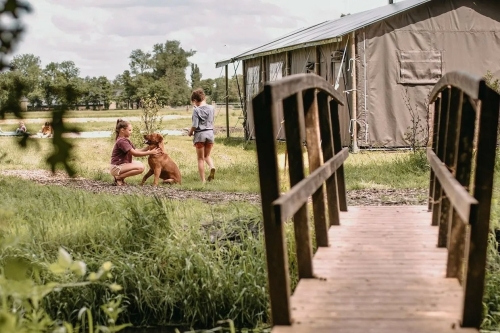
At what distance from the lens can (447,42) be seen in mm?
17062

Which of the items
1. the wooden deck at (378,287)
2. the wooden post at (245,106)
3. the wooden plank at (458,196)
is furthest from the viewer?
the wooden post at (245,106)

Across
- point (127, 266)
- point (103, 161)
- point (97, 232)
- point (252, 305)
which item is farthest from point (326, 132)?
point (103, 161)

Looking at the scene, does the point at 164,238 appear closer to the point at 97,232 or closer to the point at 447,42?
the point at 97,232

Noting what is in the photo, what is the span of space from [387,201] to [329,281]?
4.85 meters

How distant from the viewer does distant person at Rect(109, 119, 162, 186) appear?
37.3 ft

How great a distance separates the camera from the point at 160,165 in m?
11.5

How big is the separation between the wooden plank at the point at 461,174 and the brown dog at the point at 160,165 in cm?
768

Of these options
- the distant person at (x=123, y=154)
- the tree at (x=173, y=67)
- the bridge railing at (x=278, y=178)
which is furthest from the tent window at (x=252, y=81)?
the tree at (x=173, y=67)

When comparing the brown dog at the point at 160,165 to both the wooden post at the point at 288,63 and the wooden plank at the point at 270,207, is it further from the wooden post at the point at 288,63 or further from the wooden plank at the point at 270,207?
the wooden post at the point at 288,63

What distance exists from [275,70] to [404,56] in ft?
15.5

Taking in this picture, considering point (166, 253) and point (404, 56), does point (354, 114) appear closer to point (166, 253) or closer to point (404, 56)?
point (404, 56)

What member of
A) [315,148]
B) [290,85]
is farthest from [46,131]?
[315,148]

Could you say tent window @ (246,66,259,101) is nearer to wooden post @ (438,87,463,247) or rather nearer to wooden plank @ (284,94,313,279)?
wooden post @ (438,87,463,247)

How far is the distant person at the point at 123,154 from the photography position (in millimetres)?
11359
